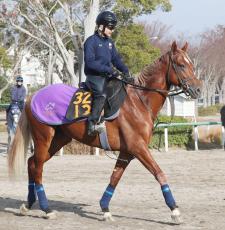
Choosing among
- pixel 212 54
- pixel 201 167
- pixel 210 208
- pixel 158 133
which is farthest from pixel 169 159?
pixel 212 54

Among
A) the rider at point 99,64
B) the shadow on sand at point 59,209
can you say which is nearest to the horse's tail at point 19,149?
the shadow on sand at point 59,209

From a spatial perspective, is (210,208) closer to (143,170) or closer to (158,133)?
(143,170)

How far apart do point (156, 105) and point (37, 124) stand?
171 centimetres

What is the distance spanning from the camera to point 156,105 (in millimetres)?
8023

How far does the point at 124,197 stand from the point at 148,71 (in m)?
2.67

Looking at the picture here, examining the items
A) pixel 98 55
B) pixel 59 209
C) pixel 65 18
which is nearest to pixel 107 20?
pixel 98 55

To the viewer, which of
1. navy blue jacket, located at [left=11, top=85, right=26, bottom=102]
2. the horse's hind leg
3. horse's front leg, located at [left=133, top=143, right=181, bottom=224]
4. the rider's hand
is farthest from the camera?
navy blue jacket, located at [left=11, top=85, right=26, bottom=102]

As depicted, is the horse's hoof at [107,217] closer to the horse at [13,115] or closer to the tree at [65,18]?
the horse at [13,115]

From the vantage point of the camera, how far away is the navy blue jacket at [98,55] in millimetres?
7851

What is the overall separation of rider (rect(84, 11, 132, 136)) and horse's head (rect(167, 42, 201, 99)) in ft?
1.96

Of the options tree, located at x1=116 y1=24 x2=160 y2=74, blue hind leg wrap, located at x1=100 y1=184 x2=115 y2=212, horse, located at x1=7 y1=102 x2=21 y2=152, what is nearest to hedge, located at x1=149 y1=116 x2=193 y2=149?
horse, located at x1=7 y1=102 x2=21 y2=152

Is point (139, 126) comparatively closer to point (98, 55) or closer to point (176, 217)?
point (98, 55)

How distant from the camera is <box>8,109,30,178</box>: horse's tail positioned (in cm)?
861

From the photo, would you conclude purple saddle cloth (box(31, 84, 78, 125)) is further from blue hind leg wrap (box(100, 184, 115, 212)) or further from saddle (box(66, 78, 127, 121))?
blue hind leg wrap (box(100, 184, 115, 212))
